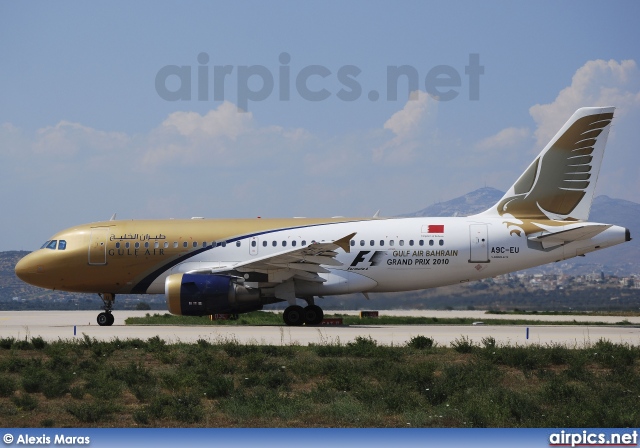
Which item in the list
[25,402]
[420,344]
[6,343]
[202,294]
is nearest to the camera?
[25,402]

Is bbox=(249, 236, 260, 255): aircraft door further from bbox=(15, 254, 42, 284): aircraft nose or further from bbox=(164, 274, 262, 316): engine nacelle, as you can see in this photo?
bbox=(15, 254, 42, 284): aircraft nose

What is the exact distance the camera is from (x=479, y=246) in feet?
94.4

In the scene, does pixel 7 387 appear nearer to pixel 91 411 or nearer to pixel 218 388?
pixel 91 411

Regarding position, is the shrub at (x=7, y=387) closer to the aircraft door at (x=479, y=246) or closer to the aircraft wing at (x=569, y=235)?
the aircraft door at (x=479, y=246)

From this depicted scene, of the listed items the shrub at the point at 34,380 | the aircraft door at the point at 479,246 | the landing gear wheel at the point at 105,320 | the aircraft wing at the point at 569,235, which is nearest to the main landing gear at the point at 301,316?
the aircraft door at the point at 479,246

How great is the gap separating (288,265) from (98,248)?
7.67 m

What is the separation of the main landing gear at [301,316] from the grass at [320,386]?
8886 mm

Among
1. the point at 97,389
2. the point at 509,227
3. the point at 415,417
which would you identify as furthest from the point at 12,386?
the point at 509,227

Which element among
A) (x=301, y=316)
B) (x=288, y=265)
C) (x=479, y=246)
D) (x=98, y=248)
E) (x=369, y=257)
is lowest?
(x=301, y=316)

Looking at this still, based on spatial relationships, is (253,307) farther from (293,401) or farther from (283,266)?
(293,401)

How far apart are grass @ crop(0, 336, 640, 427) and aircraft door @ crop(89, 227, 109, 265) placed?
10.8 meters

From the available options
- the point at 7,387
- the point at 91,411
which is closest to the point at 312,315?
the point at 7,387

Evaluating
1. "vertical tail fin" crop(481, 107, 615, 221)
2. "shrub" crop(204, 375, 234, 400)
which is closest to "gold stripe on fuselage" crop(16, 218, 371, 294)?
"vertical tail fin" crop(481, 107, 615, 221)

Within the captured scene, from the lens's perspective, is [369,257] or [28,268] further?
[28,268]
